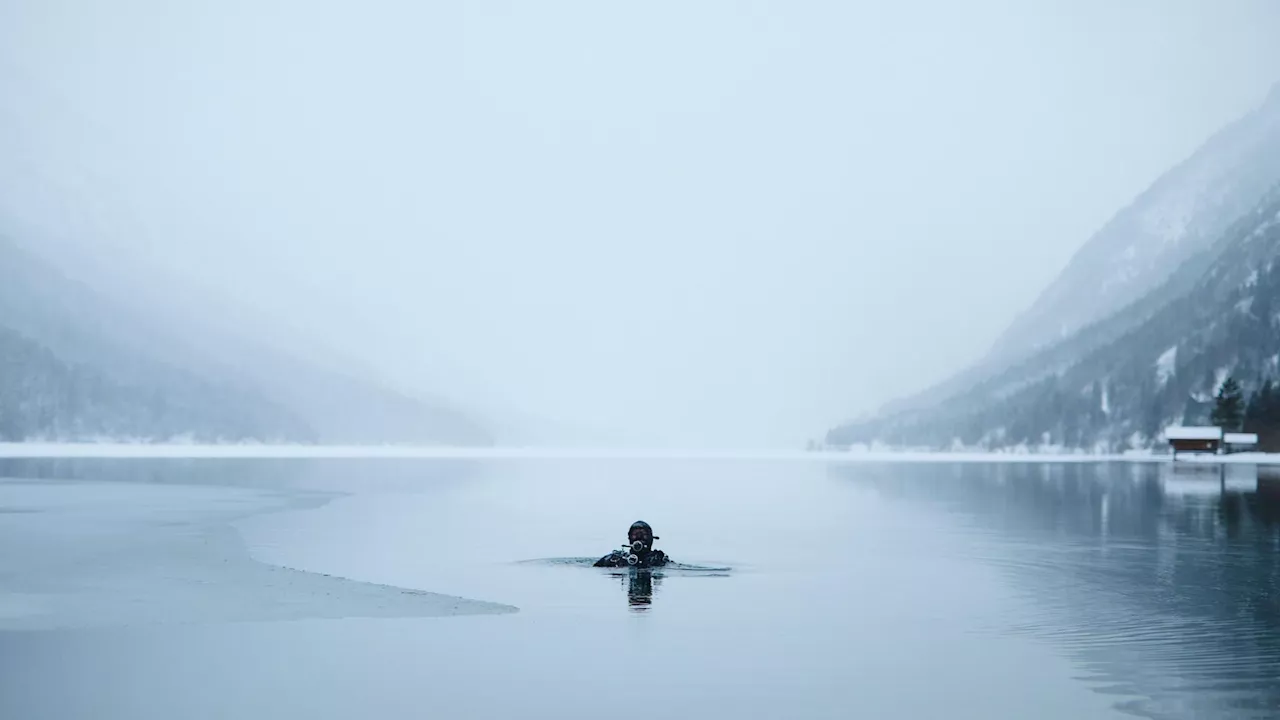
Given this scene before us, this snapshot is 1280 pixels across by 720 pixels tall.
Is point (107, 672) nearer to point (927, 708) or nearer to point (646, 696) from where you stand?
point (646, 696)

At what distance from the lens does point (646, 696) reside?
2764 centimetres

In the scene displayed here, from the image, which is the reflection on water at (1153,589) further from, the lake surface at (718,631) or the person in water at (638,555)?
the person in water at (638,555)

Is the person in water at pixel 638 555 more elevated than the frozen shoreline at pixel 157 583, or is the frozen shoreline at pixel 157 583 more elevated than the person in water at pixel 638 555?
the person in water at pixel 638 555

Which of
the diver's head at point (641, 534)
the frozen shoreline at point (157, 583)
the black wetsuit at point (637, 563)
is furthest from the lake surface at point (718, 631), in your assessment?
the diver's head at point (641, 534)

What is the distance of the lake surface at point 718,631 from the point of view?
2723 cm

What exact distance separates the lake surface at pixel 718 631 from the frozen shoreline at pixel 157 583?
433 millimetres

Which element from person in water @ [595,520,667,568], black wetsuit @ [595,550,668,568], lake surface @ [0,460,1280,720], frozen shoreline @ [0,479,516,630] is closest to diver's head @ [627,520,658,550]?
person in water @ [595,520,667,568]

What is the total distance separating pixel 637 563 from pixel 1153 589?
58.1 ft

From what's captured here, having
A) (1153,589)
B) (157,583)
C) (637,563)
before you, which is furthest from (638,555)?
(1153,589)

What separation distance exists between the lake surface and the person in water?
126cm

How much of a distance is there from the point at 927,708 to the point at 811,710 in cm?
222

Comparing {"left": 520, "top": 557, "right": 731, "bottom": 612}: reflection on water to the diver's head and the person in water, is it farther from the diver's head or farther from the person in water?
the diver's head

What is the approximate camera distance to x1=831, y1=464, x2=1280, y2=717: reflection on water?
2852 cm

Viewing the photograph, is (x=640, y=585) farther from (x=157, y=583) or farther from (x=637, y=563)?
(x=157, y=583)
